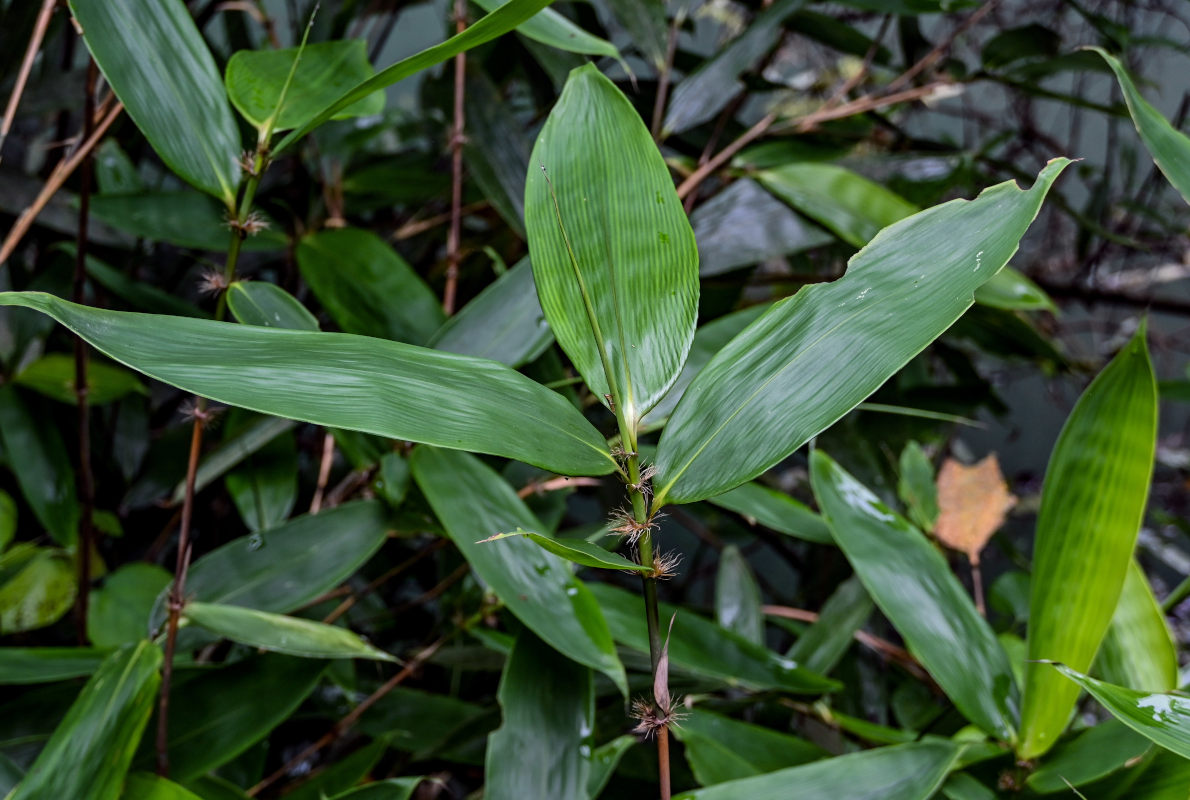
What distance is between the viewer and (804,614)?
0.58 metres

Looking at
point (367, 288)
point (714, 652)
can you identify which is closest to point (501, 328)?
point (367, 288)

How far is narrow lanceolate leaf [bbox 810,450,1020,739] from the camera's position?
0.36 m

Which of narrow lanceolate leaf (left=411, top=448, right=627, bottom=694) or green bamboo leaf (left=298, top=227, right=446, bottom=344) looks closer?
narrow lanceolate leaf (left=411, top=448, right=627, bottom=694)

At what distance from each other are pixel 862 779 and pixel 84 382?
0.42m

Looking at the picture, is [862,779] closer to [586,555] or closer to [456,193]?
[586,555]

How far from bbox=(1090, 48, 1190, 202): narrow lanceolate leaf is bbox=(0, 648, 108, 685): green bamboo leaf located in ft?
1.57

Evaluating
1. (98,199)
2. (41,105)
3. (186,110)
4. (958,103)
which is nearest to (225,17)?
(41,105)

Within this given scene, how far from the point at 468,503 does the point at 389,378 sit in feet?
0.56

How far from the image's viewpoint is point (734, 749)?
41 cm

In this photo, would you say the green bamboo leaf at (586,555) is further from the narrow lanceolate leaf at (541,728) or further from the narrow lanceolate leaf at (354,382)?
the narrow lanceolate leaf at (541,728)

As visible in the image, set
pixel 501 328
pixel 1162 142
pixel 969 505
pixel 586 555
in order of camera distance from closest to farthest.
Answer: pixel 586 555, pixel 1162 142, pixel 501 328, pixel 969 505

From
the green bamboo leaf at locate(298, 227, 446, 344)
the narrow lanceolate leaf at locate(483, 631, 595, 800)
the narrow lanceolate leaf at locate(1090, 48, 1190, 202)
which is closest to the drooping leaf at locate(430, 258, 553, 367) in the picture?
the green bamboo leaf at locate(298, 227, 446, 344)

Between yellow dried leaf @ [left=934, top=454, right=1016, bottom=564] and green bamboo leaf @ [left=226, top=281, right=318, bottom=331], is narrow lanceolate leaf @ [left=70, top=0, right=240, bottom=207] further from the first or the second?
yellow dried leaf @ [left=934, top=454, right=1016, bottom=564]

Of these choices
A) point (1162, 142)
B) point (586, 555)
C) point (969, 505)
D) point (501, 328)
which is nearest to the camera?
point (586, 555)
